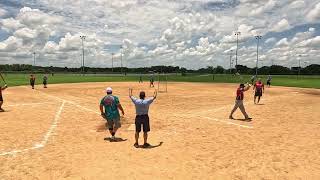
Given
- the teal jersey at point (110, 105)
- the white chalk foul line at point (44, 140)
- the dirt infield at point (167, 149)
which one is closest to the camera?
the dirt infield at point (167, 149)

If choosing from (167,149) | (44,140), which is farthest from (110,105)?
(44,140)

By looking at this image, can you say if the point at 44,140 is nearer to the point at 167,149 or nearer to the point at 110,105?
the point at 110,105

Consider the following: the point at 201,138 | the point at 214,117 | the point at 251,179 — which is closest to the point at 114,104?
the point at 201,138

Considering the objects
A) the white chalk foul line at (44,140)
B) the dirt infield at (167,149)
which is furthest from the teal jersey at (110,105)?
the white chalk foul line at (44,140)

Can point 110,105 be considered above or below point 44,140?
above

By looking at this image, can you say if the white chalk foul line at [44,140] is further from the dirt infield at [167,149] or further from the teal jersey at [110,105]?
the teal jersey at [110,105]

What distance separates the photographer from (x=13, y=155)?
10719 millimetres

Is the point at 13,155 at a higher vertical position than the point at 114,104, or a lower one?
lower

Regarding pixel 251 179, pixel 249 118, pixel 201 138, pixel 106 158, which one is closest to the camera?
pixel 251 179

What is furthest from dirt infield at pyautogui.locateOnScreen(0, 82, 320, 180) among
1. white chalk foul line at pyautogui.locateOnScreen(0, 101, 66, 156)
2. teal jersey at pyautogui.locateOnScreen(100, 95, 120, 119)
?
teal jersey at pyautogui.locateOnScreen(100, 95, 120, 119)

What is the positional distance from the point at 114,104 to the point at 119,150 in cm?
190

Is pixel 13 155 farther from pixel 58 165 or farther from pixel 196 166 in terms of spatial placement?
pixel 196 166

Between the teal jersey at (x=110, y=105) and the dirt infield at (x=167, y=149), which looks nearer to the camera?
the dirt infield at (x=167, y=149)

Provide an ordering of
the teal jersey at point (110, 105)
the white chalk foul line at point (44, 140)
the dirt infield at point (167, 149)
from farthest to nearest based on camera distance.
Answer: the teal jersey at point (110, 105)
the white chalk foul line at point (44, 140)
the dirt infield at point (167, 149)
